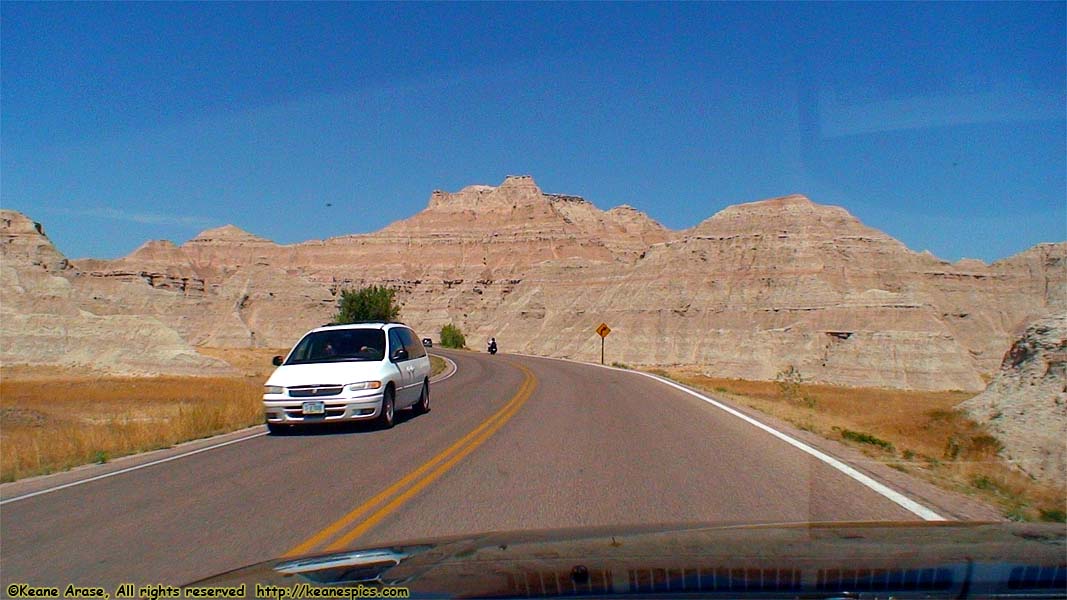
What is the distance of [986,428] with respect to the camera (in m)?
20.7

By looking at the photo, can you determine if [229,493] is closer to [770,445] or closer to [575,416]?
[770,445]

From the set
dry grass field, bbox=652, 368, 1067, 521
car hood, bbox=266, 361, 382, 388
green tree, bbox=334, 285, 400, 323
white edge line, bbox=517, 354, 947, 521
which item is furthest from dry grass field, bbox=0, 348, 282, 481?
green tree, bbox=334, 285, 400, 323

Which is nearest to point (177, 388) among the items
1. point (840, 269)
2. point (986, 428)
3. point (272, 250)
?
point (986, 428)

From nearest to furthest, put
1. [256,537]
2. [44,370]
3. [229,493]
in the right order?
[256,537], [229,493], [44,370]

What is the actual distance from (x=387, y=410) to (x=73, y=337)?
1834 inches

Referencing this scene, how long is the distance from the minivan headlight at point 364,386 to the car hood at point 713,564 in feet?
28.6

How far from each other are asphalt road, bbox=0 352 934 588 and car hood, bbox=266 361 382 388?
926mm

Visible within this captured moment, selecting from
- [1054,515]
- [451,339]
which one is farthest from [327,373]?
[451,339]

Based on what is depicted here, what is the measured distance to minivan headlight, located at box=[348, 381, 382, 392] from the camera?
14422 mm

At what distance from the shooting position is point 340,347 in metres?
16.0

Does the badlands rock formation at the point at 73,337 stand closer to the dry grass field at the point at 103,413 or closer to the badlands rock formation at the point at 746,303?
the dry grass field at the point at 103,413

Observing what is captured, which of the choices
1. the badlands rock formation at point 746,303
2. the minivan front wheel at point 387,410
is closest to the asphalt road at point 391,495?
the minivan front wheel at point 387,410

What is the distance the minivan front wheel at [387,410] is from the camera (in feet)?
49.0

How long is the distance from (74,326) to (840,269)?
61.4 m
